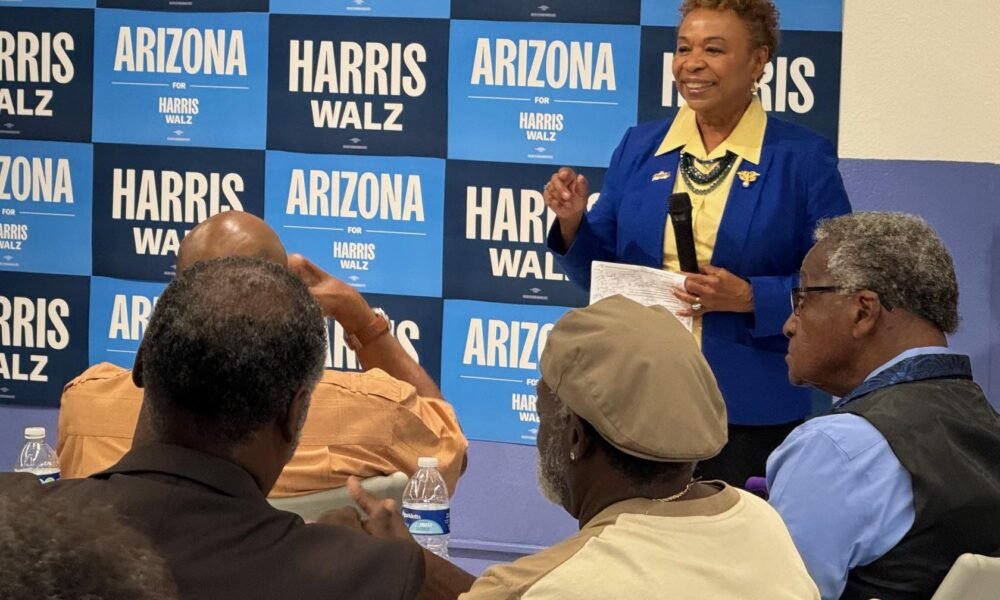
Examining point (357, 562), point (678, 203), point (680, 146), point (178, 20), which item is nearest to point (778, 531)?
point (357, 562)

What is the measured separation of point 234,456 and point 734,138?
6.76 ft

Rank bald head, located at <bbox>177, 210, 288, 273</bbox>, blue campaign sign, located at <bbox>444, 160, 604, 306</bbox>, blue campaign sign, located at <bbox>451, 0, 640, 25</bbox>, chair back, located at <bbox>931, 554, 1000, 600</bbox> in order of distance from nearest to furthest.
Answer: chair back, located at <bbox>931, 554, 1000, 600</bbox> < bald head, located at <bbox>177, 210, 288, 273</bbox> < blue campaign sign, located at <bbox>451, 0, 640, 25</bbox> < blue campaign sign, located at <bbox>444, 160, 604, 306</bbox>

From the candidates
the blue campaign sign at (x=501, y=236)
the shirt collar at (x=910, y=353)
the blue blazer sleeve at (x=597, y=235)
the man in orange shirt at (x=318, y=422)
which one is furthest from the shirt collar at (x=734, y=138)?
the man in orange shirt at (x=318, y=422)

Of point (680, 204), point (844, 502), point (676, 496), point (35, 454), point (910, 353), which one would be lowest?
point (35, 454)

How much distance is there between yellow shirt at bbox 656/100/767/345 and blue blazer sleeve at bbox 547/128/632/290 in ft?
0.44

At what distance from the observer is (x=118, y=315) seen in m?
4.59

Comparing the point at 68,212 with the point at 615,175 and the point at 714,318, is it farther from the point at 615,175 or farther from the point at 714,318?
the point at 714,318

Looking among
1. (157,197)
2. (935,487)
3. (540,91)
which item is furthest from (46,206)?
(935,487)

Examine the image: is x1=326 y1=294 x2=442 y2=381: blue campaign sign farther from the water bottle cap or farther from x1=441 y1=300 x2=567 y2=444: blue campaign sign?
the water bottle cap

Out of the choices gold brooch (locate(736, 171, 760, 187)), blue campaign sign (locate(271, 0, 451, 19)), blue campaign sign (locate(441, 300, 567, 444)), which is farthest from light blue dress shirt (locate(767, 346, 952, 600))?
blue campaign sign (locate(271, 0, 451, 19))

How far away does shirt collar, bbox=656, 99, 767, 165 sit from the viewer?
3254 millimetres

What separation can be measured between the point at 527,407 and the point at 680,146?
1.30m

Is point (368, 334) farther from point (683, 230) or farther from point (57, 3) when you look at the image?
point (57, 3)

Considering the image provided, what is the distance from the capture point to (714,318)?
3242 mm
